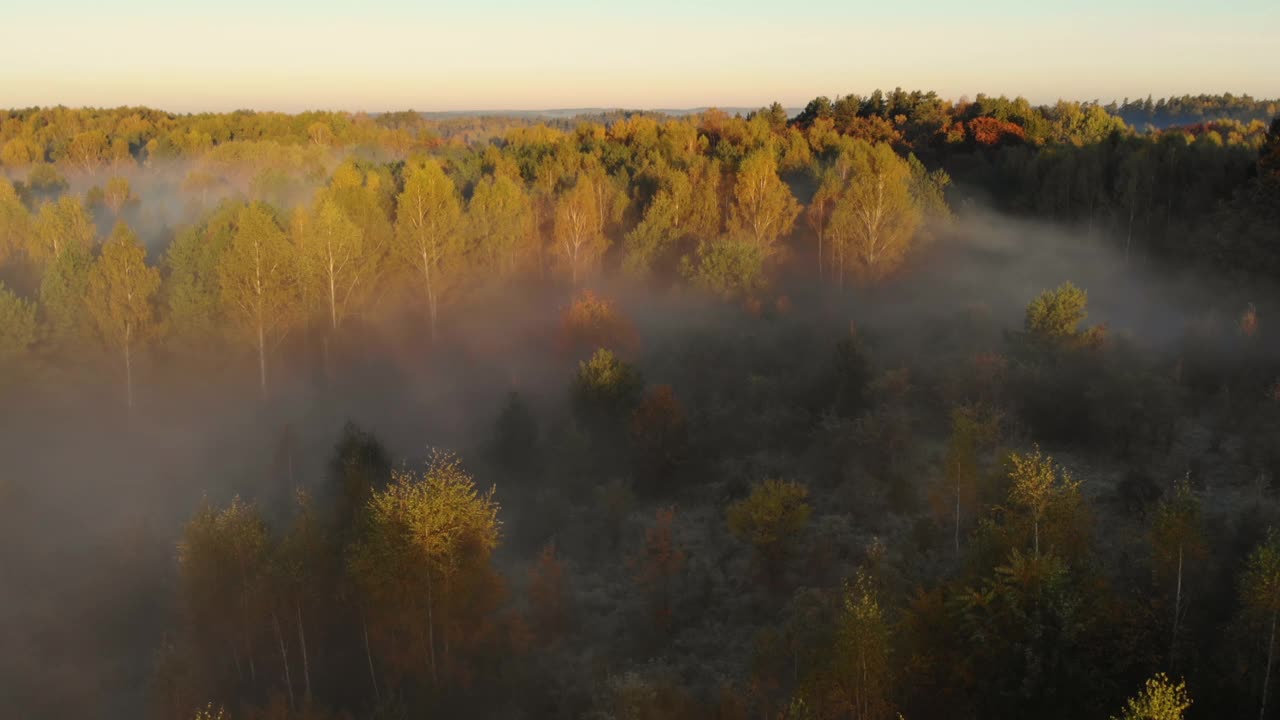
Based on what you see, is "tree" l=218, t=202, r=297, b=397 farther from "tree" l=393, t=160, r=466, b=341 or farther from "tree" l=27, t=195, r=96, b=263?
"tree" l=27, t=195, r=96, b=263

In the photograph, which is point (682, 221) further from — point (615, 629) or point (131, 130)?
point (131, 130)

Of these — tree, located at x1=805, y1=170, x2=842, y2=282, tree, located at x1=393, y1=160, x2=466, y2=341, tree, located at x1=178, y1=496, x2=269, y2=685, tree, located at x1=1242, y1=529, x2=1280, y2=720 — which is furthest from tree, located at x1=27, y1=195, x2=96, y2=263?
tree, located at x1=1242, y1=529, x2=1280, y2=720

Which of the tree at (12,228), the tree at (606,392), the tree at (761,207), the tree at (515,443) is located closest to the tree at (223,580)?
the tree at (515,443)

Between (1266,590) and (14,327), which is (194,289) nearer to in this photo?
(14,327)

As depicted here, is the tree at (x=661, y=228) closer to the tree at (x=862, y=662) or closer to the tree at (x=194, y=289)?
the tree at (x=194, y=289)

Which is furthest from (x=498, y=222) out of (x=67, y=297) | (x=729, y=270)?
(x=67, y=297)
